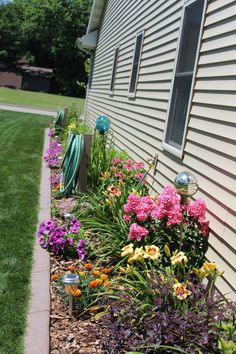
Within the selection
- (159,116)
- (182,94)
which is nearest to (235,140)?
(182,94)

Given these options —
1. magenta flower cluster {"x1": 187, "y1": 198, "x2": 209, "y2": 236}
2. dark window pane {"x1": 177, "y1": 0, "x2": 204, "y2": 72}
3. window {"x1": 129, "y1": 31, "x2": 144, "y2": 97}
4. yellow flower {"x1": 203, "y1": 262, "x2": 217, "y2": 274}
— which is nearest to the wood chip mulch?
yellow flower {"x1": 203, "y1": 262, "x2": 217, "y2": 274}

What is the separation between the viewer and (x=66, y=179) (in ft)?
23.0

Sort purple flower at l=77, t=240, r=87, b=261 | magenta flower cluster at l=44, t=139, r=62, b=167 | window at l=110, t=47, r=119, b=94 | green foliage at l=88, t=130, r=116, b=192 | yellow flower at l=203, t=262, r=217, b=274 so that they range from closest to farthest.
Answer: yellow flower at l=203, t=262, r=217, b=274 → purple flower at l=77, t=240, r=87, b=261 → green foliage at l=88, t=130, r=116, b=192 → magenta flower cluster at l=44, t=139, r=62, b=167 → window at l=110, t=47, r=119, b=94

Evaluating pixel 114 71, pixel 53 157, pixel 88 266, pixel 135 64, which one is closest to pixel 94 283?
pixel 88 266

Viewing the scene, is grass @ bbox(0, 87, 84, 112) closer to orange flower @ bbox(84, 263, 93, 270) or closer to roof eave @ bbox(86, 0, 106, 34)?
roof eave @ bbox(86, 0, 106, 34)

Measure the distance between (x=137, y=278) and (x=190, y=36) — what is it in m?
2.91

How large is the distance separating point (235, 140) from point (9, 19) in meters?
59.8

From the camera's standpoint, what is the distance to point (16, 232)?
5270mm

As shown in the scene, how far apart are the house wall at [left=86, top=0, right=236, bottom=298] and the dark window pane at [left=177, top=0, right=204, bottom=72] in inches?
11.3

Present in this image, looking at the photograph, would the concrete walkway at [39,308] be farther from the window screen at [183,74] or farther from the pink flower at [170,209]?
the window screen at [183,74]

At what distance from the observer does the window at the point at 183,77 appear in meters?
5.02

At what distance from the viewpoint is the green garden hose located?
682cm

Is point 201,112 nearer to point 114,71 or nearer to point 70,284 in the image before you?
point 70,284

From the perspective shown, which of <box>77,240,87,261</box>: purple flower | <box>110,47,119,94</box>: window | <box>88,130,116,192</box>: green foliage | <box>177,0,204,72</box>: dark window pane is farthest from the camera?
<box>110,47,119,94</box>: window
